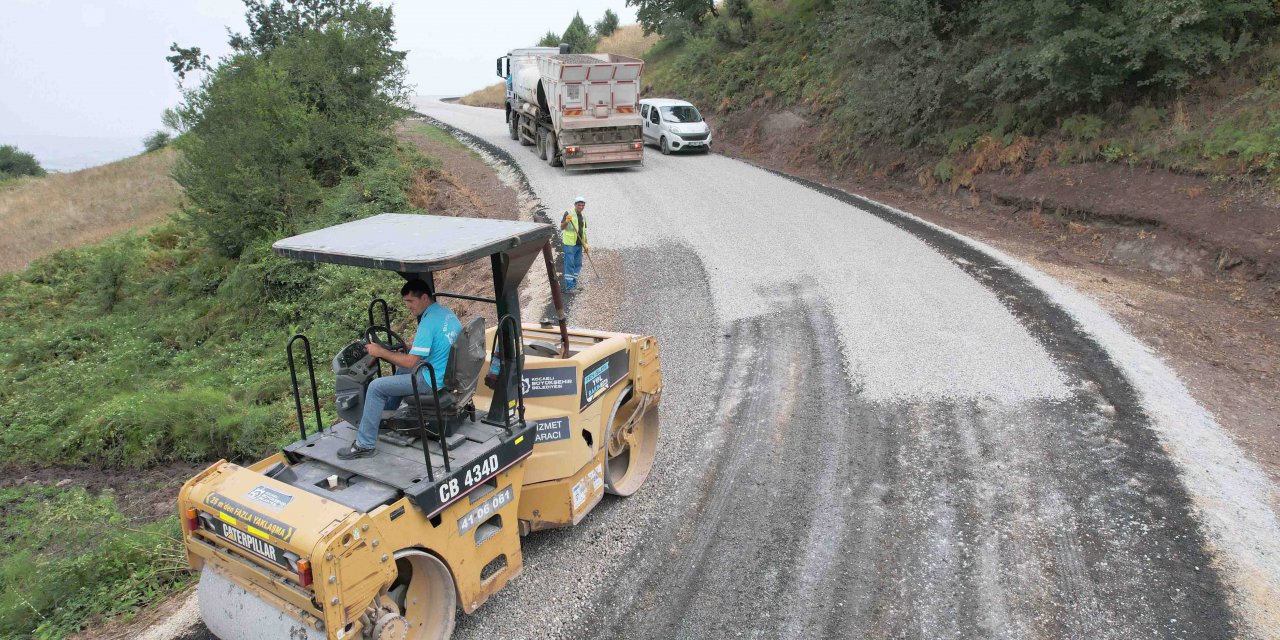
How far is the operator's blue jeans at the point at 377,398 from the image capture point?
4.64 metres

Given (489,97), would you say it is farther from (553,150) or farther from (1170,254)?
(1170,254)

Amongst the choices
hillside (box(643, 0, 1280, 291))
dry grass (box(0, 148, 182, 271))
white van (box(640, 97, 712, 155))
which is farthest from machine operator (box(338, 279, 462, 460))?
dry grass (box(0, 148, 182, 271))

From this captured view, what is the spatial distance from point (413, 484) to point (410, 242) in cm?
145

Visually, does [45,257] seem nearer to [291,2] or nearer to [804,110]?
[291,2]

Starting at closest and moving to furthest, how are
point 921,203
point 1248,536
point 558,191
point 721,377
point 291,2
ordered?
point 1248,536 → point 721,377 → point 921,203 → point 558,191 → point 291,2

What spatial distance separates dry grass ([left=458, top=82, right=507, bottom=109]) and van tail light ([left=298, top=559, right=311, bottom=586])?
39.3 meters

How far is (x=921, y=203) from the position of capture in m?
16.1

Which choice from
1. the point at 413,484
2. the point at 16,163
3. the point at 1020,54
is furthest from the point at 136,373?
the point at 16,163

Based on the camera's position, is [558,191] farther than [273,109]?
Yes

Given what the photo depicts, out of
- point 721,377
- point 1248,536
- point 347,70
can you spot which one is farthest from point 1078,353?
point 347,70

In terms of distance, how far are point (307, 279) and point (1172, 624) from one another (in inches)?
525

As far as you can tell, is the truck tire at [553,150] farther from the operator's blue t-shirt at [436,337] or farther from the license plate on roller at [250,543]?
the license plate on roller at [250,543]

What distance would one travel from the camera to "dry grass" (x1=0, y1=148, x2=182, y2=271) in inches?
886

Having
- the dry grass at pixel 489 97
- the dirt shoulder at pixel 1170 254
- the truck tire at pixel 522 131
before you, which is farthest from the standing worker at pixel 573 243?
the dry grass at pixel 489 97
